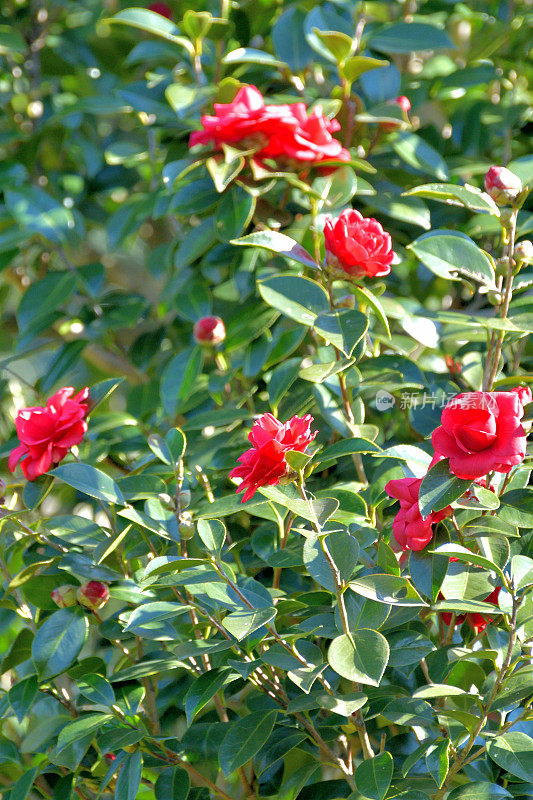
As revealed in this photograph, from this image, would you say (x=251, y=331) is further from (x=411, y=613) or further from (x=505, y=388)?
(x=411, y=613)

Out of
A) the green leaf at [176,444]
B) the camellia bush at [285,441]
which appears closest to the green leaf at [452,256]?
the camellia bush at [285,441]

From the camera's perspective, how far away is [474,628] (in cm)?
93

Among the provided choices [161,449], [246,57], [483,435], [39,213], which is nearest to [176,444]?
[161,449]

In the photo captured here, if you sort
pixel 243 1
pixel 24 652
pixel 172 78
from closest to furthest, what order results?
pixel 24 652, pixel 172 78, pixel 243 1

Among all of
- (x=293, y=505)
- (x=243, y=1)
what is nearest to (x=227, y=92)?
(x=243, y=1)

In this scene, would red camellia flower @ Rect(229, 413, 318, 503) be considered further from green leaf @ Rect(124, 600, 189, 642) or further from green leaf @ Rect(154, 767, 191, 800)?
green leaf @ Rect(154, 767, 191, 800)

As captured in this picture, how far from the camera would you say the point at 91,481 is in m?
0.86

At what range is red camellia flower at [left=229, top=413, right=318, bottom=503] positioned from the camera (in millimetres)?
704

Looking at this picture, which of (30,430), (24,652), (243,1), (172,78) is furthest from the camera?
(243,1)

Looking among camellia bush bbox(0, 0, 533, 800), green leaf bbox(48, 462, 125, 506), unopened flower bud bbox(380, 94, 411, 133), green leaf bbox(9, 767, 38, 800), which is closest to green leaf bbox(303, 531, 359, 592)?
camellia bush bbox(0, 0, 533, 800)

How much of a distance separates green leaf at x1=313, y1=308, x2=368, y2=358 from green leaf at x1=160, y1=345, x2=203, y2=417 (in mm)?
375

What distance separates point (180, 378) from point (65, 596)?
0.38 metres

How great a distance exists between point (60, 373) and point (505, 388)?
73 cm

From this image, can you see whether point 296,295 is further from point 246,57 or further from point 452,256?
point 246,57
